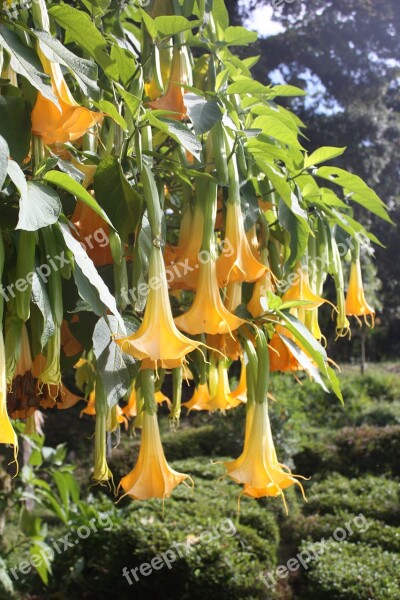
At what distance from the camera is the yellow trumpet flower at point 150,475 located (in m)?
0.63

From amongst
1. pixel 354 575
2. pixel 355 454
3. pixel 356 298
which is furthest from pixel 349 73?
pixel 356 298

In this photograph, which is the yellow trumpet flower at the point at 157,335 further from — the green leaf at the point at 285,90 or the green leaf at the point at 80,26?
the green leaf at the point at 285,90

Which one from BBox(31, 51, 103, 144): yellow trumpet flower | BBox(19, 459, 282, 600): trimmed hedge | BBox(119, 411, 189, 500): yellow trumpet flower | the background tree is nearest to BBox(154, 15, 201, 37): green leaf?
BBox(31, 51, 103, 144): yellow trumpet flower

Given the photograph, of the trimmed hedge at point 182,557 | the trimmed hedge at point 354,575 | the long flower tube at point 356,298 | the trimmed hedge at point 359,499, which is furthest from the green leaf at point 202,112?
the trimmed hedge at point 359,499

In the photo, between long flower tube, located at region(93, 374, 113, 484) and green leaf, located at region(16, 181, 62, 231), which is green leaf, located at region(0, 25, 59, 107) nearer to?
green leaf, located at region(16, 181, 62, 231)

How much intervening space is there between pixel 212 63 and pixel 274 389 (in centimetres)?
453

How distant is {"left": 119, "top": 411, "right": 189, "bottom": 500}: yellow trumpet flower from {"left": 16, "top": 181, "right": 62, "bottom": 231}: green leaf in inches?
10.6

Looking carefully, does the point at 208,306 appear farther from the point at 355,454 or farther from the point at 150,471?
the point at 355,454

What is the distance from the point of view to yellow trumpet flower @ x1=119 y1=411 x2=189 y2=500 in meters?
0.63

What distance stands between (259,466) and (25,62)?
0.44m

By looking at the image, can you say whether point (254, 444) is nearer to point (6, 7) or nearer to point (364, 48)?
point (6, 7)

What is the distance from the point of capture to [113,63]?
59cm
